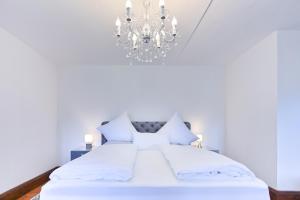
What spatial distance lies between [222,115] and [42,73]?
3.46 m

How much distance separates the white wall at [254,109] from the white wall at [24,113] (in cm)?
337

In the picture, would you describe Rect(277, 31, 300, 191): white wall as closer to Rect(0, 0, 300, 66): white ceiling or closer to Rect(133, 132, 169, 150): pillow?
Rect(0, 0, 300, 66): white ceiling

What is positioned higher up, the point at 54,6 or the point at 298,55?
the point at 54,6

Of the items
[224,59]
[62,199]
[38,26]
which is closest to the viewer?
[62,199]

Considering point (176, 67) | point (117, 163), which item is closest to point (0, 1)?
point (117, 163)

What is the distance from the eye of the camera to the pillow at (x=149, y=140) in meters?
4.03

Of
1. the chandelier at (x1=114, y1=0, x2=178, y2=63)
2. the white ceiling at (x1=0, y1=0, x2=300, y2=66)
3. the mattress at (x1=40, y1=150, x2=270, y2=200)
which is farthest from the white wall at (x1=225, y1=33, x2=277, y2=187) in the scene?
the mattress at (x1=40, y1=150, x2=270, y2=200)

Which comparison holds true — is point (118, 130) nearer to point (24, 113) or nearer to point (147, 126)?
point (147, 126)

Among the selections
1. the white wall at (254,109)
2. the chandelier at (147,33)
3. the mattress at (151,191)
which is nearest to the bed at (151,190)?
the mattress at (151,191)

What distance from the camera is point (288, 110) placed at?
10.6 ft

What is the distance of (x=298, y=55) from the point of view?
3.28 m

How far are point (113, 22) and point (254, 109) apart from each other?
96.1 inches

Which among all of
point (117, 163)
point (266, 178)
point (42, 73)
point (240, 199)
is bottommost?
point (266, 178)

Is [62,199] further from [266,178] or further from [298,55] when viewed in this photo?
[298,55]
